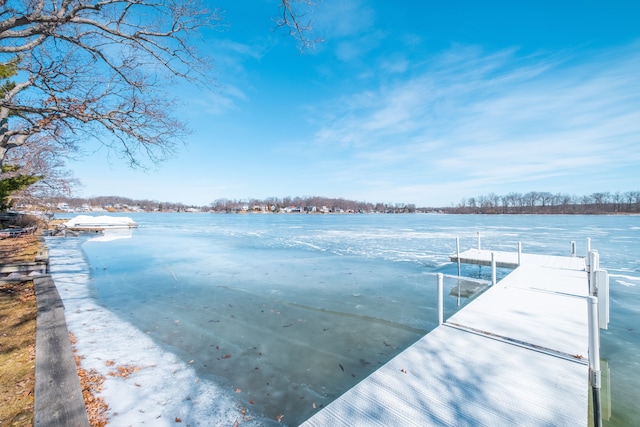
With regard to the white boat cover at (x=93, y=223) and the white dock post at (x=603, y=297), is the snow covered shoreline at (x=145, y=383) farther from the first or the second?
the white boat cover at (x=93, y=223)

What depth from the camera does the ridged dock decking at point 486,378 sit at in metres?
2.38

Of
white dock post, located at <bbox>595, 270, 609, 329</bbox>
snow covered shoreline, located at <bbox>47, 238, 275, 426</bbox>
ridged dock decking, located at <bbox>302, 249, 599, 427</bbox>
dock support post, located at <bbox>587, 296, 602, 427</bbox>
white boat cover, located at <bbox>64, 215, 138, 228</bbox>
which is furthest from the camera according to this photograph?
white boat cover, located at <bbox>64, 215, 138, 228</bbox>

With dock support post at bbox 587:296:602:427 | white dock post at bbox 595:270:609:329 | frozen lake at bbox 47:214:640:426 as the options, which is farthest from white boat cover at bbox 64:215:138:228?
white dock post at bbox 595:270:609:329

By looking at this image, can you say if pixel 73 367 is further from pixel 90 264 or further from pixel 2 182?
Answer: pixel 2 182

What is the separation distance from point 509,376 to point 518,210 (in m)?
127

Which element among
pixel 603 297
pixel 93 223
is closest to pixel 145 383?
pixel 603 297

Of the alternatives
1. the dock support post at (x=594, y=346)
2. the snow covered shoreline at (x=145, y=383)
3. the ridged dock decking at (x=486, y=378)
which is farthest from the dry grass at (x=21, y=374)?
the dock support post at (x=594, y=346)

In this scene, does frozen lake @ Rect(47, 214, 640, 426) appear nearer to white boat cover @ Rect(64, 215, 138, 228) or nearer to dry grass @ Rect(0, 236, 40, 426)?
dry grass @ Rect(0, 236, 40, 426)

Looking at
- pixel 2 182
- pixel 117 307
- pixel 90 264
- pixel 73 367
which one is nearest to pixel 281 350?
pixel 73 367

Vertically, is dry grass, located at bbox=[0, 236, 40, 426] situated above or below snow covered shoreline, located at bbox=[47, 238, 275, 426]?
above

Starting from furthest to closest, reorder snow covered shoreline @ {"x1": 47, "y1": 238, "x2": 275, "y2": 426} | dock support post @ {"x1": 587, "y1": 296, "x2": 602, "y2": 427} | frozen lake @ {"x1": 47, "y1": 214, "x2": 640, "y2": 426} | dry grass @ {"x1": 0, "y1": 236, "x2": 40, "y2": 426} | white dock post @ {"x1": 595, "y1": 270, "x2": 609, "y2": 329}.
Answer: white dock post @ {"x1": 595, "y1": 270, "x2": 609, "y2": 329} < frozen lake @ {"x1": 47, "y1": 214, "x2": 640, "y2": 426} < dock support post @ {"x1": 587, "y1": 296, "x2": 602, "y2": 427} < snow covered shoreline @ {"x1": 47, "y1": 238, "x2": 275, "y2": 426} < dry grass @ {"x1": 0, "y1": 236, "x2": 40, "y2": 426}

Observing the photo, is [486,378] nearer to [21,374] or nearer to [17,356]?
[21,374]

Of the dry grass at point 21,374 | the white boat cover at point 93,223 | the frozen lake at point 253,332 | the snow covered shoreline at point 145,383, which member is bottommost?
the frozen lake at point 253,332

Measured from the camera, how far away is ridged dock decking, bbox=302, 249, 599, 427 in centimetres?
238
